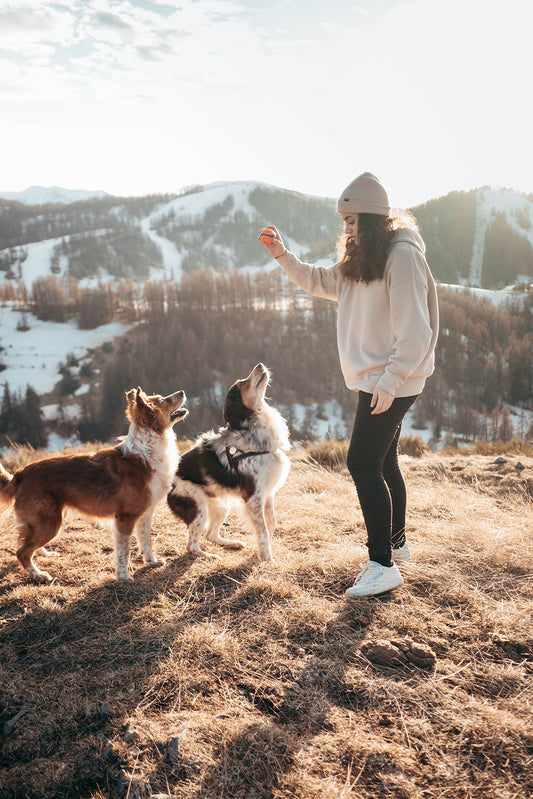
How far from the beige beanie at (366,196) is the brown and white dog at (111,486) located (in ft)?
6.14

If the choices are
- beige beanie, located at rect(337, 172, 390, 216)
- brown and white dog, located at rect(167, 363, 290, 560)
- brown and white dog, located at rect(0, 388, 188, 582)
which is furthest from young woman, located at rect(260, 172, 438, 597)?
brown and white dog, located at rect(0, 388, 188, 582)

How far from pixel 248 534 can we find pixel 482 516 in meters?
2.28

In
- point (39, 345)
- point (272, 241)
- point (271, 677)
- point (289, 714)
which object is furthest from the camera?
point (39, 345)

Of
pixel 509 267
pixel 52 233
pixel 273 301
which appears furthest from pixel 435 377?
pixel 52 233

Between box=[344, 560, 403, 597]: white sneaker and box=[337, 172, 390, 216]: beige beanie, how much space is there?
7.23ft

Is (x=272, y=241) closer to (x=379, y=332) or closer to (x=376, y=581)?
(x=379, y=332)

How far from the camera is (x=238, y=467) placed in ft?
13.4

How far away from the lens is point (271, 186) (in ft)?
566

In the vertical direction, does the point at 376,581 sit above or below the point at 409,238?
below

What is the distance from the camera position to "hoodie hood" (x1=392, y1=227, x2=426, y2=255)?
286 centimetres

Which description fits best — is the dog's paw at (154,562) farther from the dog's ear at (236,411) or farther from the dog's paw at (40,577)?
Result: the dog's ear at (236,411)

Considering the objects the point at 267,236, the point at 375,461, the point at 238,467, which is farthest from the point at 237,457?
the point at 267,236

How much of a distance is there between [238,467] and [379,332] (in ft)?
5.75

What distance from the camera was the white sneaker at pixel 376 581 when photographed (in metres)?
3.10
